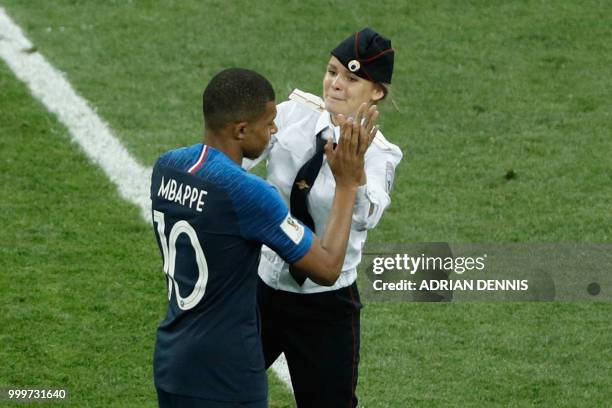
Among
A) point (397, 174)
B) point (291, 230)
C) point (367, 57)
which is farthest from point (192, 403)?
point (397, 174)

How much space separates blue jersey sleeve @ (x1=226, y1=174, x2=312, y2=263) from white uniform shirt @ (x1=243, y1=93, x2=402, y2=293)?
2.38 feet

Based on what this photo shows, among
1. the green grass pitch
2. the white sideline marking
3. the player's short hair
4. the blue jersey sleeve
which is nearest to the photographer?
the blue jersey sleeve

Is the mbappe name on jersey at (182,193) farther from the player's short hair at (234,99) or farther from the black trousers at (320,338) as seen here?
the black trousers at (320,338)

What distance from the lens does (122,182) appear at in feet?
35.2

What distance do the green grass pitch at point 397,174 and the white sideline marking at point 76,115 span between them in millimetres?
104

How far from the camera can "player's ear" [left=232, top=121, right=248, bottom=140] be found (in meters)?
5.33

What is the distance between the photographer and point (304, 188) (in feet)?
20.2

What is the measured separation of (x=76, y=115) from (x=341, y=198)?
6.75m

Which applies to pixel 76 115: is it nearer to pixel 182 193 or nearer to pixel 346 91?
pixel 346 91

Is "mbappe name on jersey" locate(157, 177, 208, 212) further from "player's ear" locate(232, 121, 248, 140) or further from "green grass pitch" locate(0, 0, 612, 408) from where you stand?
"green grass pitch" locate(0, 0, 612, 408)

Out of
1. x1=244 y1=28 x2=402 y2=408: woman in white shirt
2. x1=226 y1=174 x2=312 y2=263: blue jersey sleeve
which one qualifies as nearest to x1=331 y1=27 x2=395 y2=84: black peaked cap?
x1=244 y1=28 x2=402 y2=408: woman in white shirt

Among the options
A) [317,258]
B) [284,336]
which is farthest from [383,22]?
[317,258]

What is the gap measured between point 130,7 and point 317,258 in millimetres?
9020

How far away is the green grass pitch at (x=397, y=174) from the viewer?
8.31 meters
